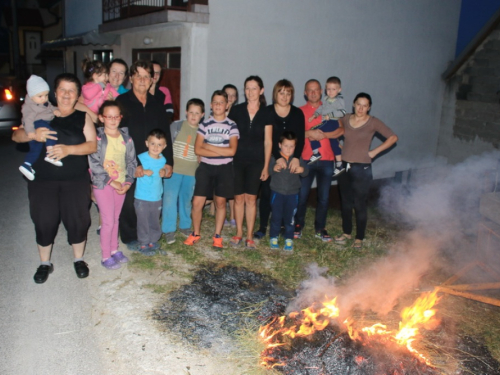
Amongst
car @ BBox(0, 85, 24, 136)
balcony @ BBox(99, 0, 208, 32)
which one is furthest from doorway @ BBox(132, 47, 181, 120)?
car @ BBox(0, 85, 24, 136)

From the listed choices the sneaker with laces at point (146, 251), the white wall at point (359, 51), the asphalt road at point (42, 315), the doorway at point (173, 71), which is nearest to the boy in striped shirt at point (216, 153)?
the sneaker with laces at point (146, 251)

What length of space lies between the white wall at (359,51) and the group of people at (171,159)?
6.89ft

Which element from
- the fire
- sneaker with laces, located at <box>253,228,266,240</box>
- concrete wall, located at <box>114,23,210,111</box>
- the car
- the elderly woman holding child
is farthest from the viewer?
the car

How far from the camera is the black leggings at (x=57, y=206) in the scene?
438 centimetres

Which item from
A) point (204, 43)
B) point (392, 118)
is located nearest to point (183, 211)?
point (204, 43)

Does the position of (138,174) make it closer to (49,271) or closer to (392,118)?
(49,271)

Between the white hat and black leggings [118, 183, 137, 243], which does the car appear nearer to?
black leggings [118, 183, 137, 243]

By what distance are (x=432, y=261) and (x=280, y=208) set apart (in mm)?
2236

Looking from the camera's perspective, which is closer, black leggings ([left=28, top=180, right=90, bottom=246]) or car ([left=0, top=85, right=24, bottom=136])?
black leggings ([left=28, top=180, right=90, bottom=246])

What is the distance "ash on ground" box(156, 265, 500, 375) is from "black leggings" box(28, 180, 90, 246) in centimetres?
133

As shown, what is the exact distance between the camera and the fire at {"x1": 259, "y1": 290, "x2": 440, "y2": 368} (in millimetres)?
3697

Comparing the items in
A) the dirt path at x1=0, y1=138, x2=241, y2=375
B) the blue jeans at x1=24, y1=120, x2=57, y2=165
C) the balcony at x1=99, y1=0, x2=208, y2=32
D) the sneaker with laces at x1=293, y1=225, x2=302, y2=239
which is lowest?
the dirt path at x1=0, y1=138, x2=241, y2=375

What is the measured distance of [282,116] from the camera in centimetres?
570

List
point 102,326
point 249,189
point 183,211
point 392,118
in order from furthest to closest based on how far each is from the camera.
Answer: point 392,118, point 183,211, point 249,189, point 102,326
